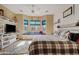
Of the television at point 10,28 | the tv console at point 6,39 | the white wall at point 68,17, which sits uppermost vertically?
the white wall at point 68,17

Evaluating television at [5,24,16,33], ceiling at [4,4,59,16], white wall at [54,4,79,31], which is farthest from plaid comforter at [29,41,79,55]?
television at [5,24,16,33]

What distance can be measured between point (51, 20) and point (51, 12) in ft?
1.08

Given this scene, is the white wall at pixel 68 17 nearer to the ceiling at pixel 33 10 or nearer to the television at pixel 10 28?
the ceiling at pixel 33 10

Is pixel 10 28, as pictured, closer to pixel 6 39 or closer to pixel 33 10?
pixel 6 39

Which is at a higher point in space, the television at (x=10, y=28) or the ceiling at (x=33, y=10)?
the ceiling at (x=33, y=10)

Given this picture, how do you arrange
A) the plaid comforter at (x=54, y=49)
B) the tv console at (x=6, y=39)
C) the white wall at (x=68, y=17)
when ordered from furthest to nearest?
the tv console at (x=6, y=39) < the white wall at (x=68, y=17) < the plaid comforter at (x=54, y=49)

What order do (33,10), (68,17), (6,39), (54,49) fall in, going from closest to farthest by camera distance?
(54,49) < (68,17) < (6,39) < (33,10)

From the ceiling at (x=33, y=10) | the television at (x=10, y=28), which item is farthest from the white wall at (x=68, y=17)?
the television at (x=10, y=28)

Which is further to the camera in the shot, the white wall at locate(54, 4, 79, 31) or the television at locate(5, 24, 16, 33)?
the television at locate(5, 24, 16, 33)

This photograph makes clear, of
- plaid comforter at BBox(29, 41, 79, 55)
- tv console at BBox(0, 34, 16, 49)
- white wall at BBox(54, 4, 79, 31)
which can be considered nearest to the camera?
plaid comforter at BBox(29, 41, 79, 55)

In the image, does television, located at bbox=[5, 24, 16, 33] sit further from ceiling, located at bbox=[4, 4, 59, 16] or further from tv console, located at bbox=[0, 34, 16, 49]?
ceiling, located at bbox=[4, 4, 59, 16]

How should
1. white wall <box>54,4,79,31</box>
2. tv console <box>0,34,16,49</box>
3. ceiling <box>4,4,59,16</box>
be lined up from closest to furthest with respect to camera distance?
white wall <box>54,4,79,31</box> < tv console <box>0,34,16,49</box> < ceiling <box>4,4,59,16</box>

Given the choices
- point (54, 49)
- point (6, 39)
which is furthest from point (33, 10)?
point (54, 49)

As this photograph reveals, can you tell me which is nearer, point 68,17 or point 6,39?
point 68,17
